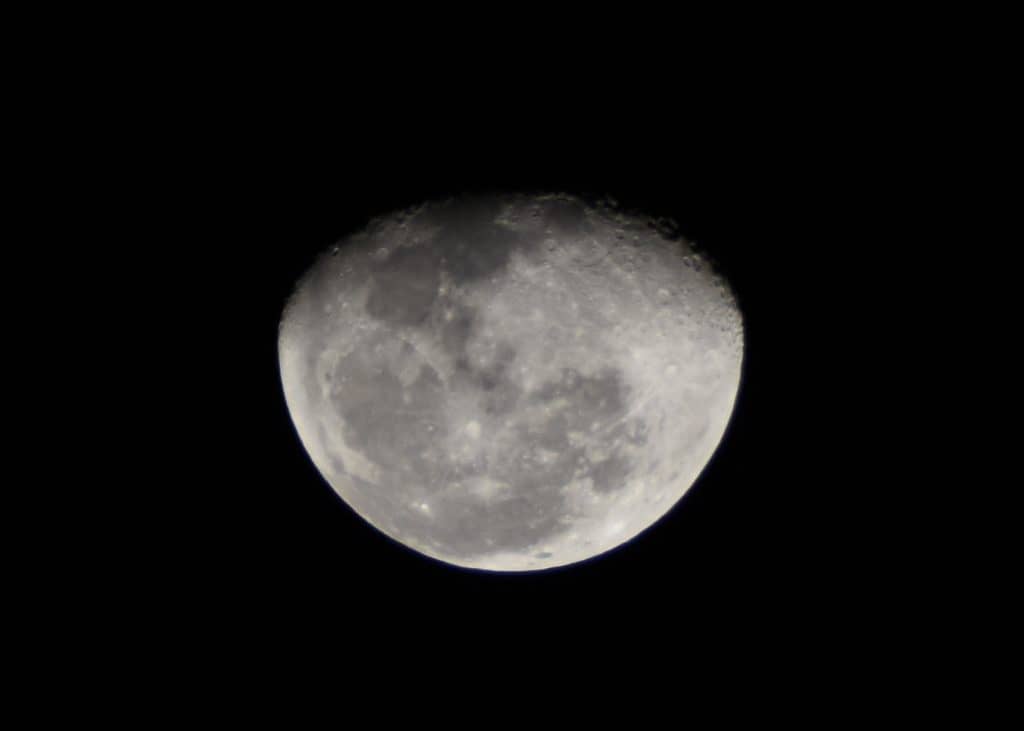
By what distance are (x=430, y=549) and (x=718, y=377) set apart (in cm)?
157

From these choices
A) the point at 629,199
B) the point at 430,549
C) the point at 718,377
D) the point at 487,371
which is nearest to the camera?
the point at 487,371

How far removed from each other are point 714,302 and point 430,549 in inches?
69.1

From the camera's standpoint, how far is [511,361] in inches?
101

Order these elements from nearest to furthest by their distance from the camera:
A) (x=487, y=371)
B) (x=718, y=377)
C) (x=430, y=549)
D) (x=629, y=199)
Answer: (x=487, y=371)
(x=629, y=199)
(x=718, y=377)
(x=430, y=549)

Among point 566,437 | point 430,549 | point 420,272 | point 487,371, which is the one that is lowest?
point 430,549

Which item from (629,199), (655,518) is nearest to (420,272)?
(629,199)

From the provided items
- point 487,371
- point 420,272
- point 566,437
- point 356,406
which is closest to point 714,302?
point 566,437

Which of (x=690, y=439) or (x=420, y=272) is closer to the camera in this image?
(x=420, y=272)

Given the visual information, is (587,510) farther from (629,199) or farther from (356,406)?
(629,199)

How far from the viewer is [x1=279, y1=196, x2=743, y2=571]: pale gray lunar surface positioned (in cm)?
258

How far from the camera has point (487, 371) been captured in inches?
102

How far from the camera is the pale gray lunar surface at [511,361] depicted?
101 inches

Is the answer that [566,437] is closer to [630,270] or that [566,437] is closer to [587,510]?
[587,510]

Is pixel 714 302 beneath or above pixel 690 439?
above
